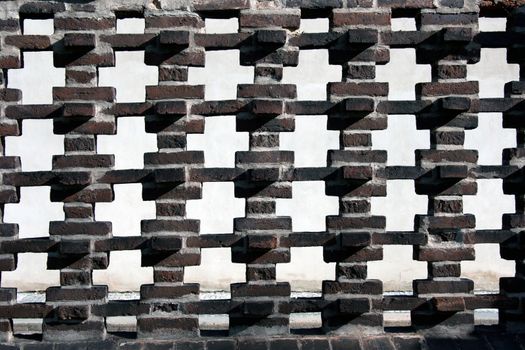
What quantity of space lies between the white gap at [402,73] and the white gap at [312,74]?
1.91 ft

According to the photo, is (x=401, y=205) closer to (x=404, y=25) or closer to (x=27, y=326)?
(x=404, y=25)

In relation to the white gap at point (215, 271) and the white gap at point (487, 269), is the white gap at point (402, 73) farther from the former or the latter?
the white gap at point (215, 271)

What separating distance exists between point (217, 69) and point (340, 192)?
4.00m

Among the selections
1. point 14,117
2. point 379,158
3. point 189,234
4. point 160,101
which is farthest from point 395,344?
point 14,117

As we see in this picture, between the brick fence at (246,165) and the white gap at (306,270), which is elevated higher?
the brick fence at (246,165)

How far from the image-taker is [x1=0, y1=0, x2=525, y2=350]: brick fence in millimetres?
3303

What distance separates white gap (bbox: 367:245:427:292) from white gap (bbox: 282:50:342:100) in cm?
208

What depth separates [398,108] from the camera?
336cm

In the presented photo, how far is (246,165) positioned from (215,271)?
410 cm

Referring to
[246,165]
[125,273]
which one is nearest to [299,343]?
[246,165]

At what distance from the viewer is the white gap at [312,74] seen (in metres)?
7.06

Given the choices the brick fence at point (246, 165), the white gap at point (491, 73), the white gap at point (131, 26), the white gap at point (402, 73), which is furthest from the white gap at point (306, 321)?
the white gap at point (131, 26)

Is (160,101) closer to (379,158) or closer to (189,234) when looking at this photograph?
(189,234)

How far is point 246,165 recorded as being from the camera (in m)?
3.32
